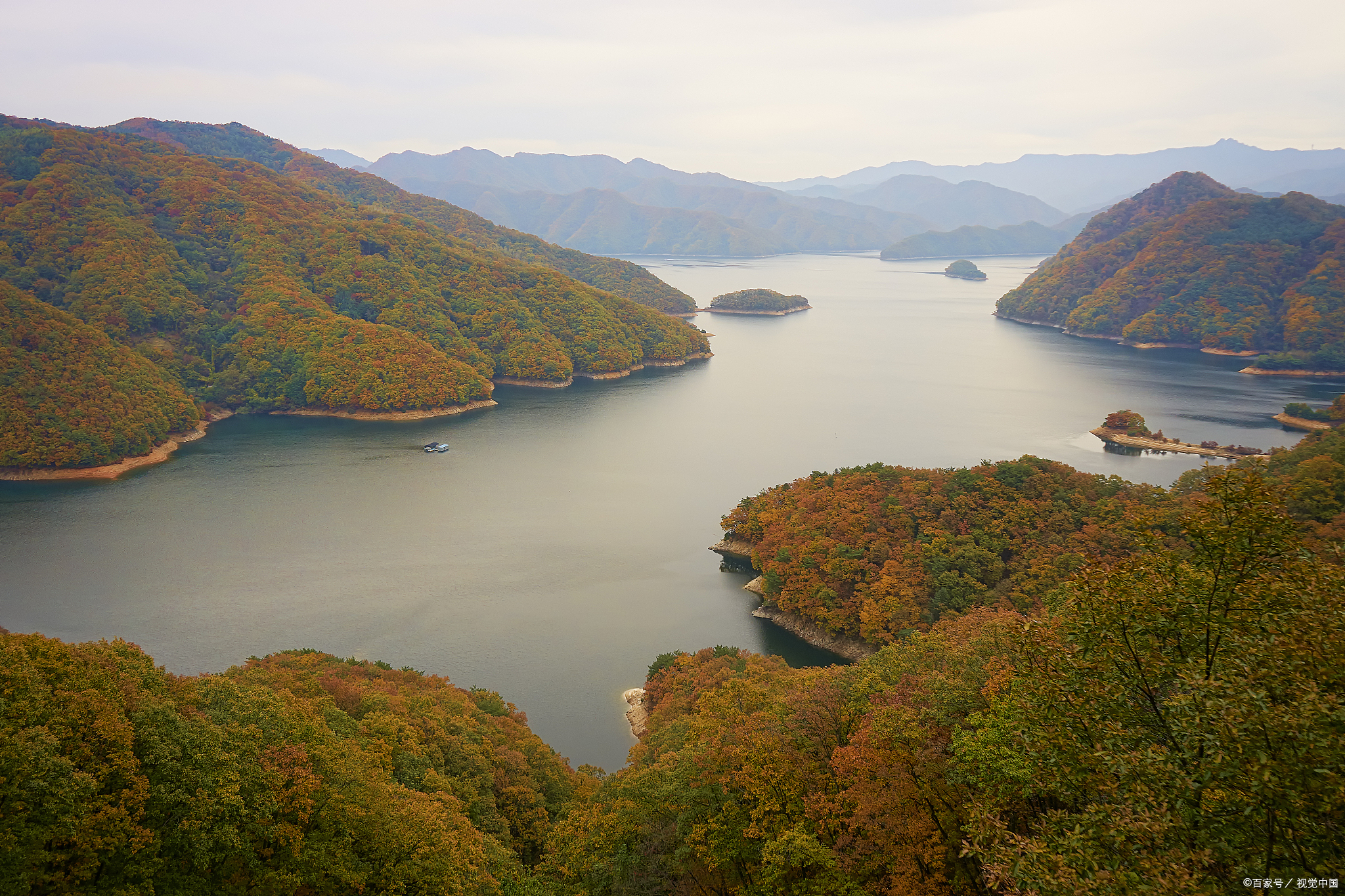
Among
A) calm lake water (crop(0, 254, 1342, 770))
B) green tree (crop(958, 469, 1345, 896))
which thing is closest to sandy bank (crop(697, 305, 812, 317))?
calm lake water (crop(0, 254, 1342, 770))

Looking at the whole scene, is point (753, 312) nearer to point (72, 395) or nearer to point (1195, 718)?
point (72, 395)

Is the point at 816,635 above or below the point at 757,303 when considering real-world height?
below

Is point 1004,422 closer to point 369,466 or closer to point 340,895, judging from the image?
point 369,466

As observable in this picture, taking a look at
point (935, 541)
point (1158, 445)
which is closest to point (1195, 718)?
point (935, 541)

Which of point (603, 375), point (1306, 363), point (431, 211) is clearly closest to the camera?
point (1306, 363)

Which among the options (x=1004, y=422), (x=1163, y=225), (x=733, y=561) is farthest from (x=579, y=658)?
(x=1163, y=225)
